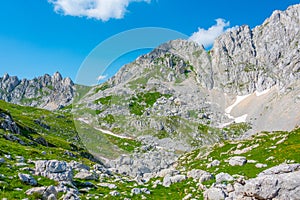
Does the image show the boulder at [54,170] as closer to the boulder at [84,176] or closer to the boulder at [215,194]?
the boulder at [84,176]

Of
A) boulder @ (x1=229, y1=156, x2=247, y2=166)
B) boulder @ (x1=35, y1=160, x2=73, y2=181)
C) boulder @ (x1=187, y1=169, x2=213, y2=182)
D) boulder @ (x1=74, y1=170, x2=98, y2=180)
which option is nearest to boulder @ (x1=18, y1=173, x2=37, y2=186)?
boulder @ (x1=35, y1=160, x2=73, y2=181)

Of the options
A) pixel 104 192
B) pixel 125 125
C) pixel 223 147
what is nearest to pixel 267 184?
pixel 104 192

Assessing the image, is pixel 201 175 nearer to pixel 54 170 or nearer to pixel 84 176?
pixel 84 176

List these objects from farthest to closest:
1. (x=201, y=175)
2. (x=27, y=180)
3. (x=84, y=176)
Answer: (x=201, y=175) → (x=84, y=176) → (x=27, y=180)

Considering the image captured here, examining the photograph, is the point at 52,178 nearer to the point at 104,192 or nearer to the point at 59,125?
the point at 104,192

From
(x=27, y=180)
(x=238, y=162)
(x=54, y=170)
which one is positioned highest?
(x=238, y=162)

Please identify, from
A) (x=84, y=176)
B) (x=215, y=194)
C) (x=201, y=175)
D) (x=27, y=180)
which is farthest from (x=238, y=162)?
(x=27, y=180)

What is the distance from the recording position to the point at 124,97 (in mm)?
26562

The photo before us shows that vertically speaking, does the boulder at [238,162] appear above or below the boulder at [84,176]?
above

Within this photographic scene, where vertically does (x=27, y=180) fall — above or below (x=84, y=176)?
above

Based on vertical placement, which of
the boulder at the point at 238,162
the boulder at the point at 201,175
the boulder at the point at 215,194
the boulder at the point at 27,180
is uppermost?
the boulder at the point at 238,162

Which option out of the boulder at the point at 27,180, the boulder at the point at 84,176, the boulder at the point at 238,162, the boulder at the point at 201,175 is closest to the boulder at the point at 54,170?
the boulder at the point at 27,180

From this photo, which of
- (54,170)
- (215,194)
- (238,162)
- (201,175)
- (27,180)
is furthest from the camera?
(238,162)

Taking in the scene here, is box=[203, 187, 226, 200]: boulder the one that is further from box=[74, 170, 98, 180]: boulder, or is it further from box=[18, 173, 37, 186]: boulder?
box=[74, 170, 98, 180]: boulder
